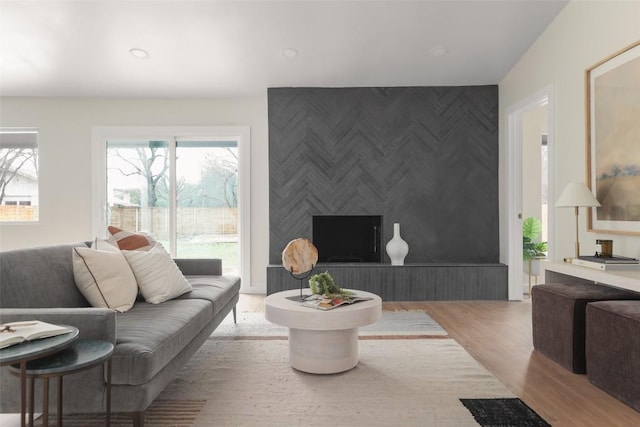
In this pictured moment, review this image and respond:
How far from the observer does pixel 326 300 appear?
2.78 metres

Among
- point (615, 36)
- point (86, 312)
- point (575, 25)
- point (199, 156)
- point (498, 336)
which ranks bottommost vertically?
point (498, 336)

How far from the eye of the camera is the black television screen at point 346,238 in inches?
217

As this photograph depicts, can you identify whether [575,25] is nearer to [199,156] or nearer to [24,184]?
[199,156]

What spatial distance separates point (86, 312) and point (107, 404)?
0.39m

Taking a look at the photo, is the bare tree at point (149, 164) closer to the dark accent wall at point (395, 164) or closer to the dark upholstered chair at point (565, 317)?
the dark accent wall at point (395, 164)

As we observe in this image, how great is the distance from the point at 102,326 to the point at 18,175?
505 centimetres

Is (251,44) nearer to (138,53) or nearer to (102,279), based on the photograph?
(138,53)

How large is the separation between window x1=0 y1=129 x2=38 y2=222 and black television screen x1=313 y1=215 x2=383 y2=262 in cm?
374

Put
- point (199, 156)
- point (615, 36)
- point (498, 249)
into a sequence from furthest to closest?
1. point (199, 156)
2. point (498, 249)
3. point (615, 36)

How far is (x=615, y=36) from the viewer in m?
3.25

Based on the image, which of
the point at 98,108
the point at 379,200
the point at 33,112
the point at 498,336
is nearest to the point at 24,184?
the point at 33,112

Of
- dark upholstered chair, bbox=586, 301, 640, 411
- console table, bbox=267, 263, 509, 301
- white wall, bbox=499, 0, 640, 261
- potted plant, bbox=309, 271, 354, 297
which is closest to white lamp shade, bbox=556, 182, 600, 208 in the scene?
white wall, bbox=499, 0, 640, 261

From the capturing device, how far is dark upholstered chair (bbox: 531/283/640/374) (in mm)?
2838

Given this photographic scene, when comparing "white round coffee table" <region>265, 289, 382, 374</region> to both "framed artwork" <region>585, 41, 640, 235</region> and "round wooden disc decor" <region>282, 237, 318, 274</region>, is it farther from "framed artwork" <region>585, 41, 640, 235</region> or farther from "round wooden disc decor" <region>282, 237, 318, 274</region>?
"framed artwork" <region>585, 41, 640, 235</region>
